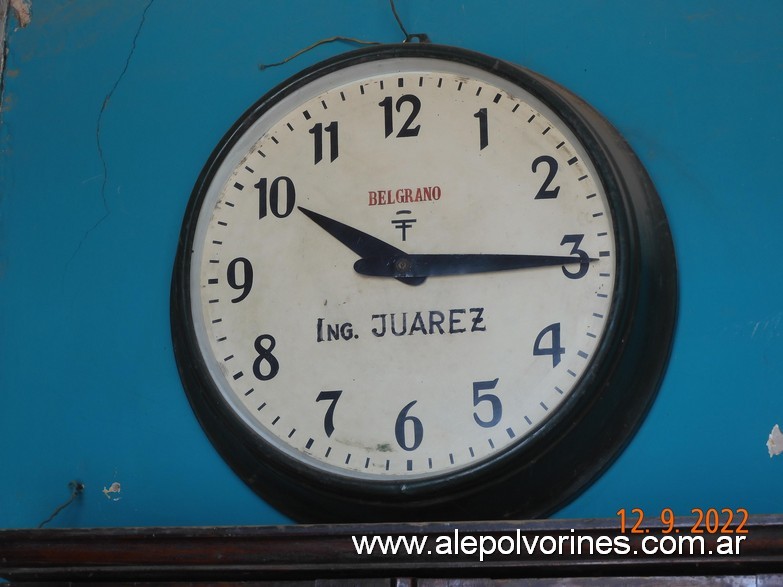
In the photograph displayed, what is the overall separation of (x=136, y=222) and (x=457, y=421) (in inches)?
24.5

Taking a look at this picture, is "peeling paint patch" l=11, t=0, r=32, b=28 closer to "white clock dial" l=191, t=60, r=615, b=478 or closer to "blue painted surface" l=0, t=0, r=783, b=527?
"blue painted surface" l=0, t=0, r=783, b=527

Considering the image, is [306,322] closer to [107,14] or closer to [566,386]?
[566,386]

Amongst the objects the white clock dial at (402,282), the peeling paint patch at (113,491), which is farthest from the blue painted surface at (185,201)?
the white clock dial at (402,282)

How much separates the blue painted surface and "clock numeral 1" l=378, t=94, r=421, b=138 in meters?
0.16

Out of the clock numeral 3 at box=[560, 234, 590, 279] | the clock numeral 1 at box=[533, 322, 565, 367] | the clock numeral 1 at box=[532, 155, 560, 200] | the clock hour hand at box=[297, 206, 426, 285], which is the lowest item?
the clock numeral 1 at box=[533, 322, 565, 367]

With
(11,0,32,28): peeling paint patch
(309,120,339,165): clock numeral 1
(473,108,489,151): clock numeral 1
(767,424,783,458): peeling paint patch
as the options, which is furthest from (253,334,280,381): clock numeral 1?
(11,0,32,28): peeling paint patch

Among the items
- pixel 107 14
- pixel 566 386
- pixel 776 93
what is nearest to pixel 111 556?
pixel 566 386

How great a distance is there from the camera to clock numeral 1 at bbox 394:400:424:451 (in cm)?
Result: 138

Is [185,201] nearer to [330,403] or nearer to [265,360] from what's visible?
[265,360]

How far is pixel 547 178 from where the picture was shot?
145 cm

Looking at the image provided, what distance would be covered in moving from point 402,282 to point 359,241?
3.4 inches

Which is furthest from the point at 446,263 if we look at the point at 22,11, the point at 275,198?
the point at 22,11

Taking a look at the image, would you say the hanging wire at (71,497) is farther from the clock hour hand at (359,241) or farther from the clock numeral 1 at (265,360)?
the clock hour hand at (359,241)

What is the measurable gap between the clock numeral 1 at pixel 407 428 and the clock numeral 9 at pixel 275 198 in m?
0.34
